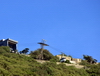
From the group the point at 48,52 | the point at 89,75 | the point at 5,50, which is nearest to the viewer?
the point at 89,75

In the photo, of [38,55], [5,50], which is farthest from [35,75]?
[38,55]

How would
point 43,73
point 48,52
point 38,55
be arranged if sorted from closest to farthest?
point 43,73, point 38,55, point 48,52

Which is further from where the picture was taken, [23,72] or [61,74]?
[61,74]

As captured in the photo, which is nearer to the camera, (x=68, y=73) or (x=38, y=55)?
(x=68, y=73)

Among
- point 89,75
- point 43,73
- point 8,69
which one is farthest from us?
point 89,75

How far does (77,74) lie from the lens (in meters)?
38.5

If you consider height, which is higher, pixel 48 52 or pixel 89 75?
pixel 48 52

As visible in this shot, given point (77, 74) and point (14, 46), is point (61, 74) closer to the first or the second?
point (77, 74)

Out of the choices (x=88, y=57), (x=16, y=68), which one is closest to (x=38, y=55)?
(x=88, y=57)

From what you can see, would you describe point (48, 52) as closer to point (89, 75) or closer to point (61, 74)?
point (89, 75)

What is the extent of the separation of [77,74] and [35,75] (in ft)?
33.9

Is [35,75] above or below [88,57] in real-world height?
below

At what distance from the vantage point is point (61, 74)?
34.5 meters

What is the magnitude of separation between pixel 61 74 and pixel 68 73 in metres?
3.25
